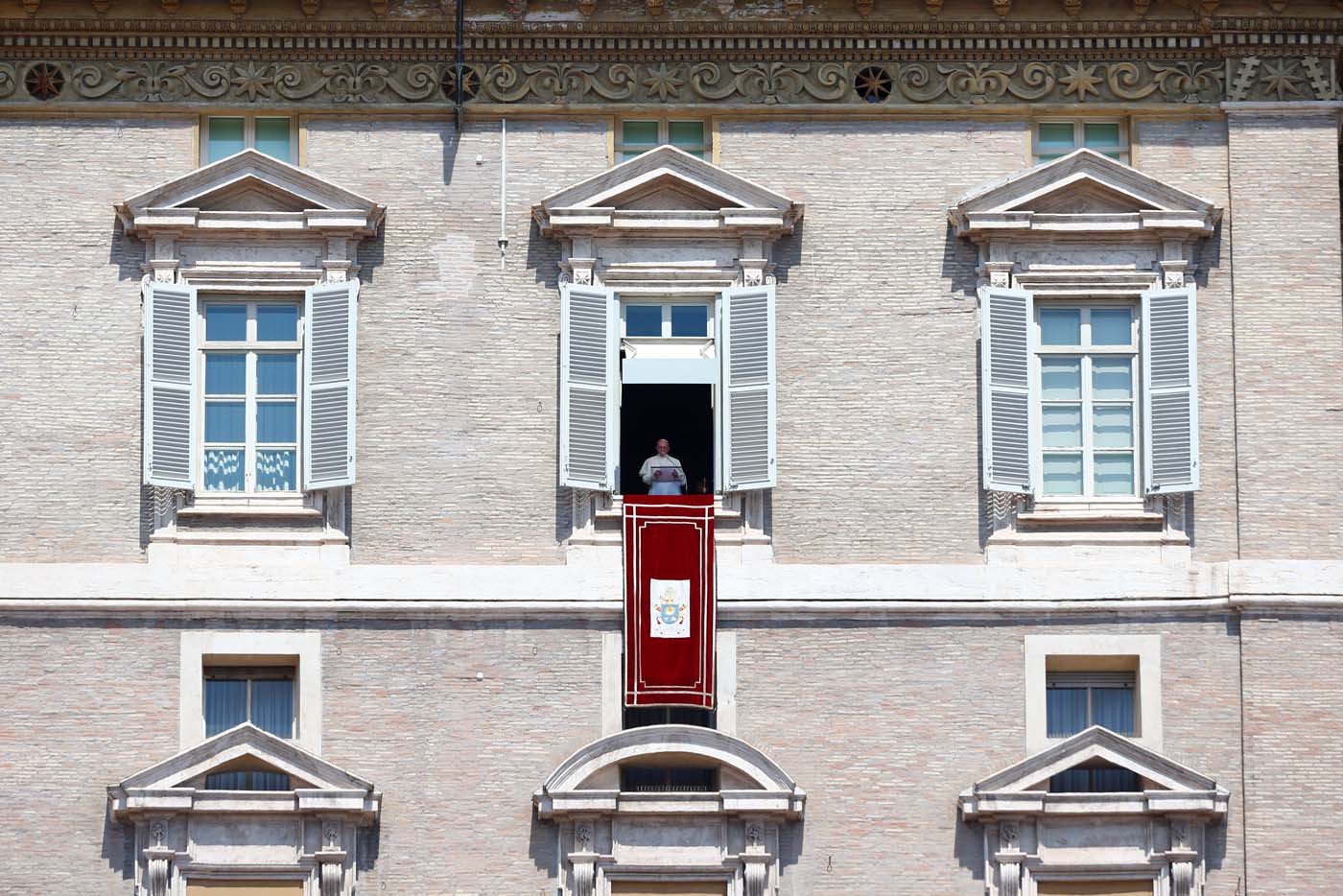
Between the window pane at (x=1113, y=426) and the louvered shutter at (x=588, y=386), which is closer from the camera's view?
the louvered shutter at (x=588, y=386)

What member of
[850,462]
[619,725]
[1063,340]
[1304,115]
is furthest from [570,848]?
[1304,115]

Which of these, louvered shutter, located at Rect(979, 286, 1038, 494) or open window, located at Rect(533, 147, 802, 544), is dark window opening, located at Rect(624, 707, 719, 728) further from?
louvered shutter, located at Rect(979, 286, 1038, 494)

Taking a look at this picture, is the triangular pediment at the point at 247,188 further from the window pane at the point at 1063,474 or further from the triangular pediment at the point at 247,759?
the window pane at the point at 1063,474

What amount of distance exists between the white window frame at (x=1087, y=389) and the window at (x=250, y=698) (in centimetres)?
805

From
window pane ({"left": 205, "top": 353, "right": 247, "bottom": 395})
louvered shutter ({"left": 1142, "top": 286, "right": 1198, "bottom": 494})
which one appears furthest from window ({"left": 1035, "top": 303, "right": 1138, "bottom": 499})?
window pane ({"left": 205, "top": 353, "right": 247, "bottom": 395})

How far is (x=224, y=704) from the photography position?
3488 centimetres

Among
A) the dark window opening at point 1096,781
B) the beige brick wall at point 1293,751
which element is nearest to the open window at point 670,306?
the dark window opening at point 1096,781

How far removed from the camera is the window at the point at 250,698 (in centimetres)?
3481

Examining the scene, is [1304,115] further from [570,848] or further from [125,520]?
[125,520]

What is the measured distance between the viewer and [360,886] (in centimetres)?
3416

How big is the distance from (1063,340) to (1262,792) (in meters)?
5.16

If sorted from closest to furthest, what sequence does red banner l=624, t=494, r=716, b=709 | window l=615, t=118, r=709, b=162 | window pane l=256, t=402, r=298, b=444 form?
red banner l=624, t=494, r=716, b=709 < window pane l=256, t=402, r=298, b=444 < window l=615, t=118, r=709, b=162

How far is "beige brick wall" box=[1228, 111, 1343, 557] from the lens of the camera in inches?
1375

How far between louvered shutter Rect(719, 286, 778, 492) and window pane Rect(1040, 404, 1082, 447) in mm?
2889
